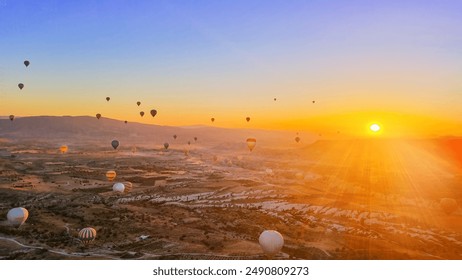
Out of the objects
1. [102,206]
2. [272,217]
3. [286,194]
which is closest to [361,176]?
[286,194]

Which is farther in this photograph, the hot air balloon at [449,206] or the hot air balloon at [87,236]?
the hot air balloon at [449,206]

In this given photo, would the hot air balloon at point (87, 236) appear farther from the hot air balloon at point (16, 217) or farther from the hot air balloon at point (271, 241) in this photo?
the hot air balloon at point (271, 241)

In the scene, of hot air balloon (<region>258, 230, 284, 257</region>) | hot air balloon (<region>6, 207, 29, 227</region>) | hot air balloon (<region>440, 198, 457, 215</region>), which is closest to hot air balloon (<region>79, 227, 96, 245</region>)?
hot air balloon (<region>6, 207, 29, 227</region>)

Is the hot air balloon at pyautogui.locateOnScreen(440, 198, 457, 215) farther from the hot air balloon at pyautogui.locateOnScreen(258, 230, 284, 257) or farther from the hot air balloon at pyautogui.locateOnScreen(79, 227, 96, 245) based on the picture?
the hot air balloon at pyautogui.locateOnScreen(79, 227, 96, 245)

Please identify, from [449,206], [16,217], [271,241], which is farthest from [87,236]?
[449,206]

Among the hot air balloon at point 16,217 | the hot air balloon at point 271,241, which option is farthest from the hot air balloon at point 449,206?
the hot air balloon at point 16,217

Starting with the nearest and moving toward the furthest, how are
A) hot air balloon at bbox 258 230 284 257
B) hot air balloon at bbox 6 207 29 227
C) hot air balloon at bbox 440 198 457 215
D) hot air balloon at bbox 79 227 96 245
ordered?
hot air balloon at bbox 258 230 284 257 → hot air balloon at bbox 79 227 96 245 → hot air balloon at bbox 6 207 29 227 → hot air balloon at bbox 440 198 457 215

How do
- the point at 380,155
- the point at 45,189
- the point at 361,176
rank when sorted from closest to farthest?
the point at 45,189
the point at 361,176
the point at 380,155
